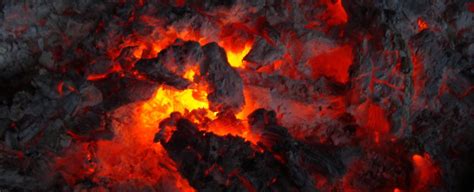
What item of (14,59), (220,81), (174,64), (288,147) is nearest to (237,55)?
(220,81)

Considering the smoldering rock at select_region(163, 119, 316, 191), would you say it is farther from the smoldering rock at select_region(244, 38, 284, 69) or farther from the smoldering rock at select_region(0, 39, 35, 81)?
the smoldering rock at select_region(0, 39, 35, 81)

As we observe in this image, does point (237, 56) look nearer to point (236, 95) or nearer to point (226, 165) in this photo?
point (236, 95)

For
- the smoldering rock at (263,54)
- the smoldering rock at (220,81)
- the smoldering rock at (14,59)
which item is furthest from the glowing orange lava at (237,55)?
the smoldering rock at (14,59)

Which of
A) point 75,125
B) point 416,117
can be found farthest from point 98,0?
point 416,117

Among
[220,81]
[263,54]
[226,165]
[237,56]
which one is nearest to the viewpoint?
[226,165]

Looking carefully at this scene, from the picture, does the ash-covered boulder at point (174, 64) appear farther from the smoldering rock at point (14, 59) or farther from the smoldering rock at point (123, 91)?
the smoldering rock at point (14, 59)

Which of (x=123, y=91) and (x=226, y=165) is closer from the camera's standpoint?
(x=226, y=165)

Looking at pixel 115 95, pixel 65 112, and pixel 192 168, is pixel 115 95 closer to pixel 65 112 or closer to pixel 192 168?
pixel 65 112
